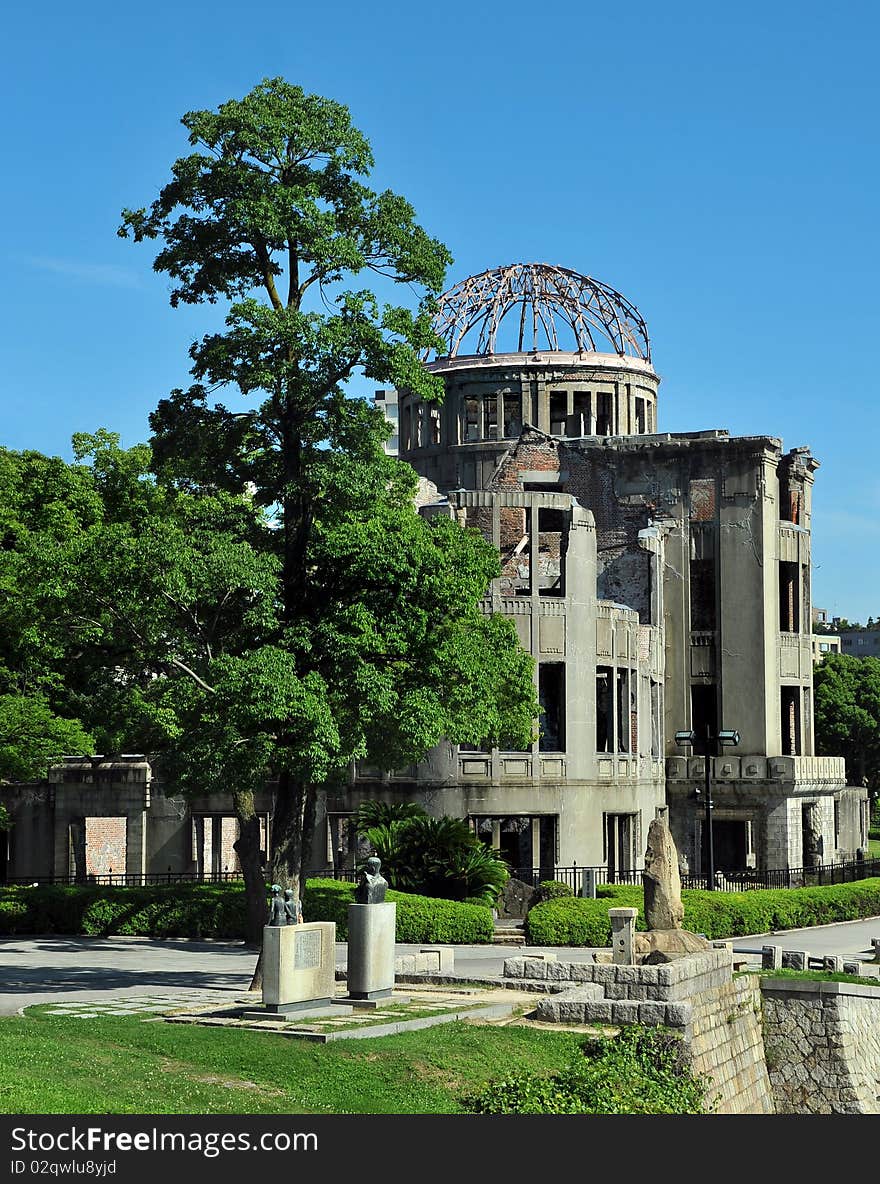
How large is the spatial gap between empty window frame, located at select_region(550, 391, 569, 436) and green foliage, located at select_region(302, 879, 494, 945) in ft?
101

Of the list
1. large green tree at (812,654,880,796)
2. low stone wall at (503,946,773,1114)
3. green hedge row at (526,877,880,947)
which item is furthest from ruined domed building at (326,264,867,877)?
large green tree at (812,654,880,796)

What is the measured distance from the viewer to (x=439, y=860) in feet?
128

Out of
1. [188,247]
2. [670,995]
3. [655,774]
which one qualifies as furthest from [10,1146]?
[655,774]

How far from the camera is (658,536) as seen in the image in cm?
5534

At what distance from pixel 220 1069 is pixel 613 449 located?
139 ft

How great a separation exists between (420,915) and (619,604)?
17.8 meters

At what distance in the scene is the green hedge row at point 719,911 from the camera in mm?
34812

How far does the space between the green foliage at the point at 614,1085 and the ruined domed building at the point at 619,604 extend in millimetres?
22932

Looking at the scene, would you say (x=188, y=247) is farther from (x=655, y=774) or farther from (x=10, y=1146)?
(x=655, y=774)

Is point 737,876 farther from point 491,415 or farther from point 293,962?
point 293,962

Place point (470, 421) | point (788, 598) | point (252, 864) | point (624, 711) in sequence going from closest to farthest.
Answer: point (252, 864)
point (624, 711)
point (788, 598)
point (470, 421)

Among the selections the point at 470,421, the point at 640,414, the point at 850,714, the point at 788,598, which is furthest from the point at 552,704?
the point at 850,714

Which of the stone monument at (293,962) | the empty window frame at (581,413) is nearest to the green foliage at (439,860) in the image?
the stone monument at (293,962)

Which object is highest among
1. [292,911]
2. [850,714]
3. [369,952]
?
[850,714]
